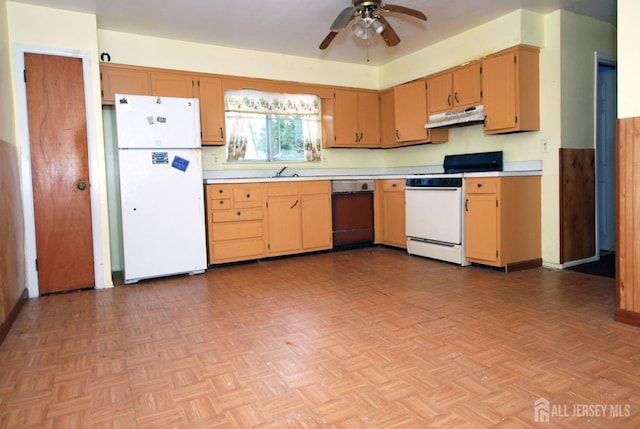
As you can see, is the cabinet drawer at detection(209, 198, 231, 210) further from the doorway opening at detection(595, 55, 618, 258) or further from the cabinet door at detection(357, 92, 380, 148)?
the doorway opening at detection(595, 55, 618, 258)

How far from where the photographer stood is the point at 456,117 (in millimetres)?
4590

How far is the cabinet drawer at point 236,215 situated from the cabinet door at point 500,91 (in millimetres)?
2580

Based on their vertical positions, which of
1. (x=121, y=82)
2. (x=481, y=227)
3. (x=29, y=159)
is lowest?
(x=481, y=227)

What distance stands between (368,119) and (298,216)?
178cm

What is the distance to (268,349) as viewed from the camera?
238 cm

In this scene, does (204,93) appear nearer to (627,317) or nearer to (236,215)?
(236,215)

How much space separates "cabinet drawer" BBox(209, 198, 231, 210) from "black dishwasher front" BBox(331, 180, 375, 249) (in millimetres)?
1331

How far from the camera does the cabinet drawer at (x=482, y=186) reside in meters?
3.99

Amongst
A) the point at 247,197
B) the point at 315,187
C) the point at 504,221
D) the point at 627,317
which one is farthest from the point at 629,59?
the point at 247,197

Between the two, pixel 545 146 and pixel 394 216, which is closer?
pixel 545 146

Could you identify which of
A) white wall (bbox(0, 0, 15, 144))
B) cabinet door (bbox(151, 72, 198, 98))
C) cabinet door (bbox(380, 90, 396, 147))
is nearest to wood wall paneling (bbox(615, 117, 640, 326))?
cabinet door (bbox(380, 90, 396, 147))

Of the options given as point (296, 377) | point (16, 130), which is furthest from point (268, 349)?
point (16, 130)

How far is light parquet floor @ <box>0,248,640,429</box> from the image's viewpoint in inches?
67.4

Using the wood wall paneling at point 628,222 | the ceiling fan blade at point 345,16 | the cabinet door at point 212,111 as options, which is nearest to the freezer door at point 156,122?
the cabinet door at point 212,111
